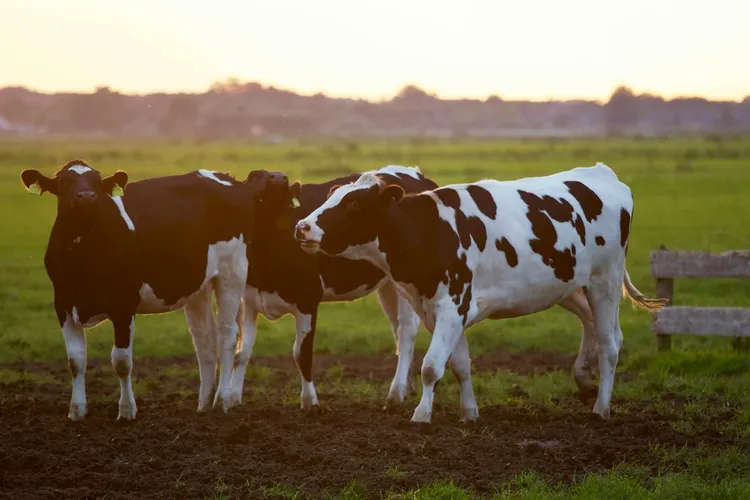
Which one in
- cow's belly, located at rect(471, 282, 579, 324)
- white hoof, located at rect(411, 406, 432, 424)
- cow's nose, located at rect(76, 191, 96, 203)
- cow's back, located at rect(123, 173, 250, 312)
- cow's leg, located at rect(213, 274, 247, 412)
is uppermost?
cow's nose, located at rect(76, 191, 96, 203)

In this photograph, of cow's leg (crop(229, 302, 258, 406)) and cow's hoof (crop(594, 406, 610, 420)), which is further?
cow's leg (crop(229, 302, 258, 406))

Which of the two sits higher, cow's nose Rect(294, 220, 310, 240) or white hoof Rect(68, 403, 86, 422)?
cow's nose Rect(294, 220, 310, 240)

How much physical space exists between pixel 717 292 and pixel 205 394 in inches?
473

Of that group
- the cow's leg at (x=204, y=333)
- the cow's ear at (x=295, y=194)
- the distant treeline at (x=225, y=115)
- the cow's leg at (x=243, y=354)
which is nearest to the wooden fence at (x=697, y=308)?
the cow's ear at (x=295, y=194)

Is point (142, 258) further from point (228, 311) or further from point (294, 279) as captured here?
point (294, 279)

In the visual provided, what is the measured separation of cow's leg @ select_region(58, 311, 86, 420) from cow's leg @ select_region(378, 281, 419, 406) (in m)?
2.97

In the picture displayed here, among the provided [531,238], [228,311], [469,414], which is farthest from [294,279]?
[531,238]

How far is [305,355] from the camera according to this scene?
1130 cm

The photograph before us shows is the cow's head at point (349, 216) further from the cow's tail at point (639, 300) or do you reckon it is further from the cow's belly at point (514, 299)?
the cow's tail at point (639, 300)

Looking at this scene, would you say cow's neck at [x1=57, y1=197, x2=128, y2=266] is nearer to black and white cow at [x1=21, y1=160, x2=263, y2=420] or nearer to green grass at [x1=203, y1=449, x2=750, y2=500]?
black and white cow at [x1=21, y1=160, x2=263, y2=420]

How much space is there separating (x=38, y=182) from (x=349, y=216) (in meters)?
2.89

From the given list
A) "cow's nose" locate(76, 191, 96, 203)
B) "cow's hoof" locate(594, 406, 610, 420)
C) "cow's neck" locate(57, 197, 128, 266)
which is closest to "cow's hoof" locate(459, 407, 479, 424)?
"cow's hoof" locate(594, 406, 610, 420)

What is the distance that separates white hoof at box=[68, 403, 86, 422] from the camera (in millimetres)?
10102

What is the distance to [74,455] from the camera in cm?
847
